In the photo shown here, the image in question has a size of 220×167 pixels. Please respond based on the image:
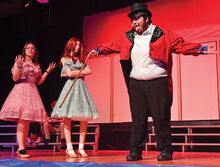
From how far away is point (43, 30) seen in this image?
7.28 meters

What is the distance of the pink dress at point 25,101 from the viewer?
3467mm

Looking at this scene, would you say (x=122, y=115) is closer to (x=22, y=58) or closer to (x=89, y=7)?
(x=89, y=7)

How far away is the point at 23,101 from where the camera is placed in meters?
3.54

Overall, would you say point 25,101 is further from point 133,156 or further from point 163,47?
point 163,47

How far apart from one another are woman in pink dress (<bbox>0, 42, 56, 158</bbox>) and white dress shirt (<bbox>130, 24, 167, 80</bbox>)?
4.47ft

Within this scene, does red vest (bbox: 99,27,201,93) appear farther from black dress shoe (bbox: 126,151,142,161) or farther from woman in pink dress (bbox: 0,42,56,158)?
woman in pink dress (bbox: 0,42,56,158)

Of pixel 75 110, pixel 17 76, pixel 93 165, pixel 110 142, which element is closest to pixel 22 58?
pixel 17 76

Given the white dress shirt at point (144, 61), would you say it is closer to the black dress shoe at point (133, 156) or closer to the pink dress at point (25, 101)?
the black dress shoe at point (133, 156)

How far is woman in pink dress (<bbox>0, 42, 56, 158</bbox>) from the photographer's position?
3461 mm

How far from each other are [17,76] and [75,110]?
786mm

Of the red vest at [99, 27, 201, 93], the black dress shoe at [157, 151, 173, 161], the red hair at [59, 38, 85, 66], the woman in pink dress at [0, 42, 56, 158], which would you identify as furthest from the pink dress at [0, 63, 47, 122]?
the black dress shoe at [157, 151, 173, 161]

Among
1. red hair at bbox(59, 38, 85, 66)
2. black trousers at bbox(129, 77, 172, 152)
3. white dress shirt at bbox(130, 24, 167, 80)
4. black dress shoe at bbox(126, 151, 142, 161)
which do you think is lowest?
black dress shoe at bbox(126, 151, 142, 161)

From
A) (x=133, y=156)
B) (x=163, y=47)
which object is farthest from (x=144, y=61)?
(x=133, y=156)

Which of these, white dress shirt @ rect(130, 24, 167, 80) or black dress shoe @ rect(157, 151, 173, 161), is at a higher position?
white dress shirt @ rect(130, 24, 167, 80)
